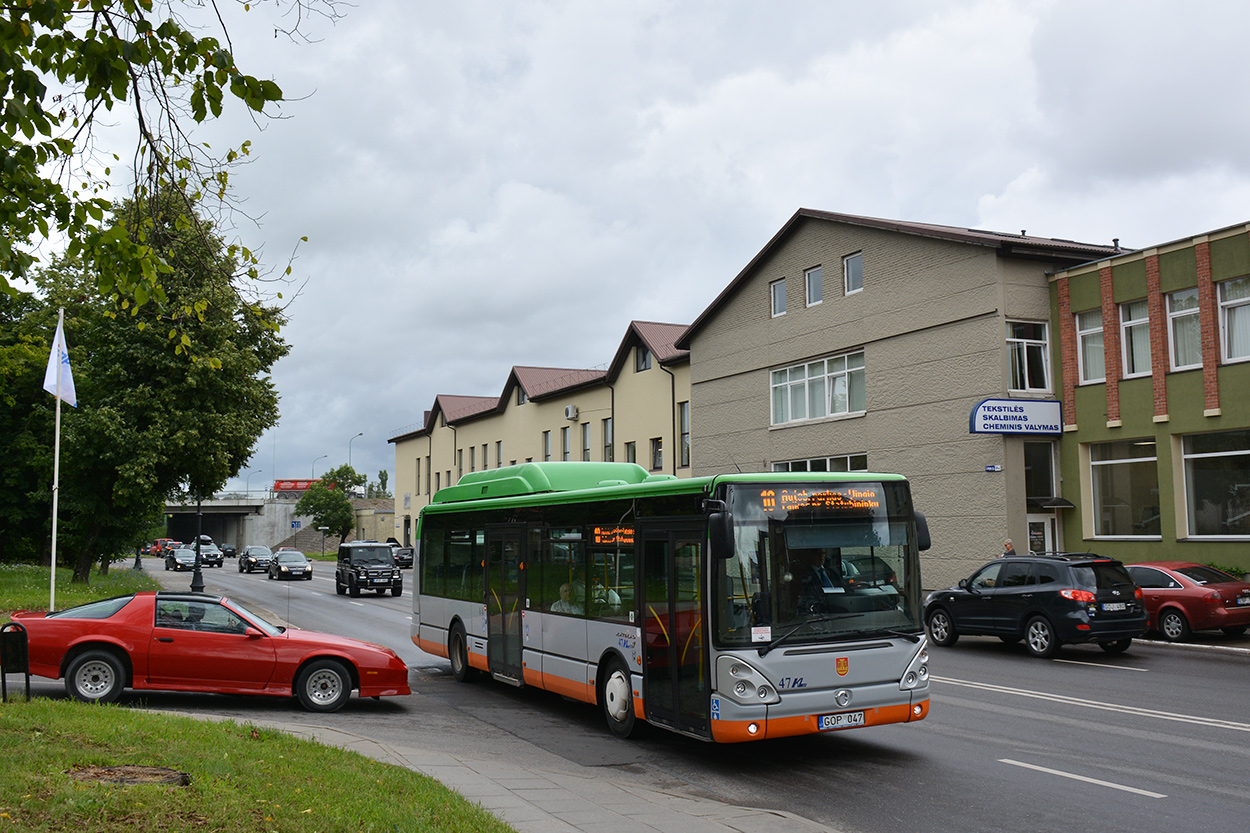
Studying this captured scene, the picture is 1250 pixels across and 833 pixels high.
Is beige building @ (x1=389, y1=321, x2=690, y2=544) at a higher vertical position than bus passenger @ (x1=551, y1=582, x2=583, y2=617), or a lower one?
higher

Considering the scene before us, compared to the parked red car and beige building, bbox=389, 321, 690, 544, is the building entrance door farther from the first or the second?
beige building, bbox=389, 321, 690, 544

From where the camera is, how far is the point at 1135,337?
25.4 m

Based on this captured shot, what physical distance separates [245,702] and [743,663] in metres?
7.10

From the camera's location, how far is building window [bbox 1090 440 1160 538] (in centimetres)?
2491

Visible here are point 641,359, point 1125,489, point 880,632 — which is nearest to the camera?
point 880,632

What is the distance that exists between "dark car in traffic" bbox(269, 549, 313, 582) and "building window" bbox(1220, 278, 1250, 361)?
144 feet

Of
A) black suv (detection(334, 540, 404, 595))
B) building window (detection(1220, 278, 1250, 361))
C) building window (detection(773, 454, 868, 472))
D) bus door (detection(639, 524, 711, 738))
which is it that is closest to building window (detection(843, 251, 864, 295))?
building window (detection(773, 454, 868, 472))

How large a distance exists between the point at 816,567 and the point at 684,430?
3215 centimetres

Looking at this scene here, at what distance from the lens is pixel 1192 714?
12133 mm

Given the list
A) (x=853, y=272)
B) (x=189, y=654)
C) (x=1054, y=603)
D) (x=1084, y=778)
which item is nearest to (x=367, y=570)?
(x=853, y=272)

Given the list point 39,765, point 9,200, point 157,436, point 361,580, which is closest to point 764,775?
point 39,765

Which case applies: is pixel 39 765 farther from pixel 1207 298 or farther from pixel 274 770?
pixel 1207 298

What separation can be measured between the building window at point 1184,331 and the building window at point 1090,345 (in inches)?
75.7

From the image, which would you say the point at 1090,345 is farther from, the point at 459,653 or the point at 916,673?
the point at 916,673
